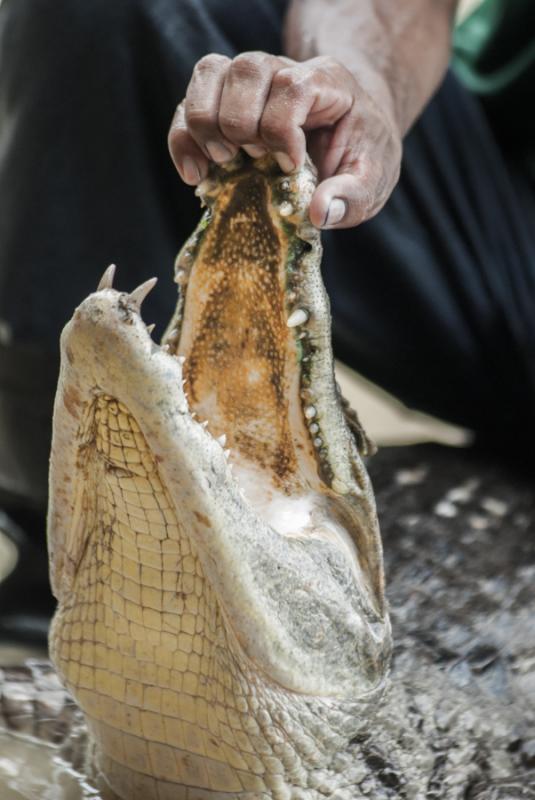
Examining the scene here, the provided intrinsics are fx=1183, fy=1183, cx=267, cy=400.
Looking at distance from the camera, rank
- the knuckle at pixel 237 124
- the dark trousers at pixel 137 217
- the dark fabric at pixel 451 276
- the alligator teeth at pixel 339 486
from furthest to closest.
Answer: the dark fabric at pixel 451 276 → the dark trousers at pixel 137 217 → the alligator teeth at pixel 339 486 → the knuckle at pixel 237 124

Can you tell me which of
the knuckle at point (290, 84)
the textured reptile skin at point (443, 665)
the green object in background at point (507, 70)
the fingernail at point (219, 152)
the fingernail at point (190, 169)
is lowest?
the textured reptile skin at point (443, 665)

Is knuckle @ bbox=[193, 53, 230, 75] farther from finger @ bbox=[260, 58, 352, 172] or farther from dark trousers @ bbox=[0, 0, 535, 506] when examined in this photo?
dark trousers @ bbox=[0, 0, 535, 506]

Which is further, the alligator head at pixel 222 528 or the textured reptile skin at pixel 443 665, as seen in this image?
the textured reptile skin at pixel 443 665

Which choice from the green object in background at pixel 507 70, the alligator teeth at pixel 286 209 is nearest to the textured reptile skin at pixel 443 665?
the alligator teeth at pixel 286 209

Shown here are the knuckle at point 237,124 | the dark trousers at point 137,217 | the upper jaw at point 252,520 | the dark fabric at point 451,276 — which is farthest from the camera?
the dark fabric at point 451,276

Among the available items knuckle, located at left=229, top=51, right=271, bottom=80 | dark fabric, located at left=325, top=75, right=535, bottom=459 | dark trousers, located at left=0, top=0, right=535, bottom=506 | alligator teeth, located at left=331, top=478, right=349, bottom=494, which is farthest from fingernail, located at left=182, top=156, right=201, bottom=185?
dark fabric, located at left=325, top=75, right=535, bottom=459

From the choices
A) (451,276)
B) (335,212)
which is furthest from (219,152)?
(451,276)

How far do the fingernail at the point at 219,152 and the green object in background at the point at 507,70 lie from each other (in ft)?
3.80

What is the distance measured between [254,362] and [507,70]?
1.24 m

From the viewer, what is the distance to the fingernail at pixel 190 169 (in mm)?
1285

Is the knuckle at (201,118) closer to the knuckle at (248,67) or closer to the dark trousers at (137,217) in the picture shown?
the knuckle at (248,67)

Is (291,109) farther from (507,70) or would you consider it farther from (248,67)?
(507,70)

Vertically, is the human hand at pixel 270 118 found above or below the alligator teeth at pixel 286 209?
above

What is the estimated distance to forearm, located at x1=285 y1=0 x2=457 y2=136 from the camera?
1.66 m
